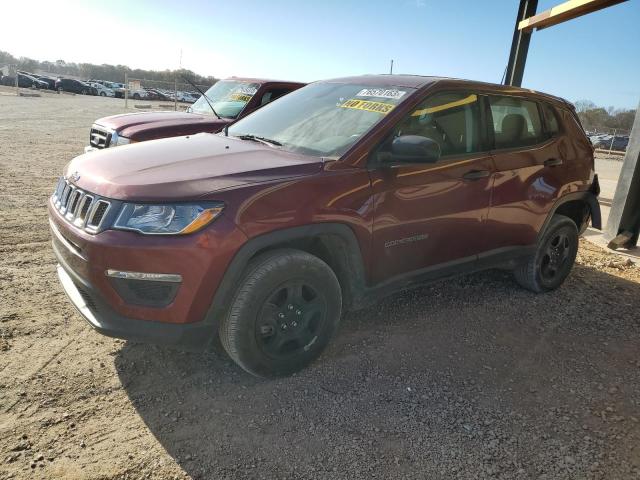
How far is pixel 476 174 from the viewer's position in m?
3.62

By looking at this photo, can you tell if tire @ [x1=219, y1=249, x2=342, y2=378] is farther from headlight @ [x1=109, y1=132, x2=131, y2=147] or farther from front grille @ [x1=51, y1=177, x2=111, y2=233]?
headlight @ [x1=109, y1=132, x2=131, y2=147]

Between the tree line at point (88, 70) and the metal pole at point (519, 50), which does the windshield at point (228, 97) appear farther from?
the tree line at point (88, 70)

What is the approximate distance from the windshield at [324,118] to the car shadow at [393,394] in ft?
4.55

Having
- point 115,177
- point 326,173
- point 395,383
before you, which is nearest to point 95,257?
point 115,177

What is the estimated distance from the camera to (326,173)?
9.48ft

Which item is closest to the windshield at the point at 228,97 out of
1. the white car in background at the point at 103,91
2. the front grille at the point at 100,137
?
the front grille at the point at 100,137

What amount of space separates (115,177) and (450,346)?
2476 millimetres

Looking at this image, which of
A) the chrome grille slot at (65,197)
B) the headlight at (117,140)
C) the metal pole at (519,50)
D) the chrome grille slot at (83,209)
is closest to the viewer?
the chrome grille slot at (83,209)

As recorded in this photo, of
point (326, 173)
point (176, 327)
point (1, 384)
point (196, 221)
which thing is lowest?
point (1, 384)

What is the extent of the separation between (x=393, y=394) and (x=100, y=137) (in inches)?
220

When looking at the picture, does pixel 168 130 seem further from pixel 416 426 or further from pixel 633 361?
pixel 633 361

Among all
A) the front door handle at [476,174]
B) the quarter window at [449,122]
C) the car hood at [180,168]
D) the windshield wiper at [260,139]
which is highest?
the quarter window at [449,122]

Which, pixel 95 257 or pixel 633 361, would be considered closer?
pixel 95 257

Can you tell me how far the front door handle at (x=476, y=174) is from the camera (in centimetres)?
356
